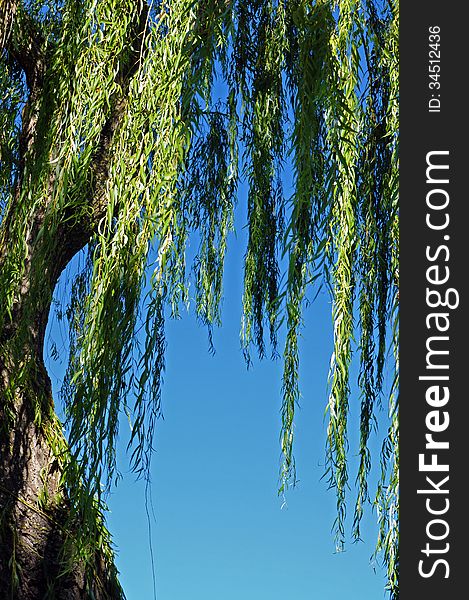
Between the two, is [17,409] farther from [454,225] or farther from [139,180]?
[454,225]

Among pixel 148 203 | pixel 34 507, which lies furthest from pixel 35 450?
pixel 148 203

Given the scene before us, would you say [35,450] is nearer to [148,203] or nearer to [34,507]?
[34,507]

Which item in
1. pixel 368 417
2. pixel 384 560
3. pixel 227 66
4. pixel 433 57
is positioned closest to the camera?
pixel 433 57

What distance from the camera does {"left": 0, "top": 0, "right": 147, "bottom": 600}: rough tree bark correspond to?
210cm

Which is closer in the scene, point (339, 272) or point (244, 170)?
point (339, 272)

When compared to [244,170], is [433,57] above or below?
below

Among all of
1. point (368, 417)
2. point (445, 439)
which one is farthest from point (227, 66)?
point (445, 439)

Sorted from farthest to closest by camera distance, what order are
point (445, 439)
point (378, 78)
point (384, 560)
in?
point (378, 78) → point (384, 560) → point (445, 439)

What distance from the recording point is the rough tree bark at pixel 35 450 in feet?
6.89

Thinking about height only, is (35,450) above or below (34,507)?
above

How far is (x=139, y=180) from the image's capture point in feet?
5.60

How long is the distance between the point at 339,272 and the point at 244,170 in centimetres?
75

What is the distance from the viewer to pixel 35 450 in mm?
2266

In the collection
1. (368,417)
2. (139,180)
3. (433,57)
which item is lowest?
(368,417)
